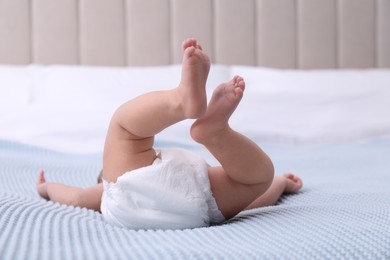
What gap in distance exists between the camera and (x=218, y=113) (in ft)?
2.59

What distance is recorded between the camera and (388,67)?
8.48ft

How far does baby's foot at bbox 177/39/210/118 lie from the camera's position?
0.75 metres

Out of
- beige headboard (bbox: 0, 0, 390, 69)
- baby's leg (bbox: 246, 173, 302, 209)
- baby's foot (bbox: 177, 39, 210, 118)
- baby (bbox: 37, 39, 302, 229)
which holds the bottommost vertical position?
baby's leg (bbox: 246, 173, 302, 209)

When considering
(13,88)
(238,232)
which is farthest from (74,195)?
(13,88)

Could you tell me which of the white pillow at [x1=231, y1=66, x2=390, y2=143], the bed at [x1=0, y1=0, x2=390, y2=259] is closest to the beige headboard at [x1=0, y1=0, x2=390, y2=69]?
the bed at [x1=0, y1=0, x2=390, y2=259]

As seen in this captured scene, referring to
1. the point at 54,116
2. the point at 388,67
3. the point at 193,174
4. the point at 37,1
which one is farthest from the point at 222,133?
the point at 388,67

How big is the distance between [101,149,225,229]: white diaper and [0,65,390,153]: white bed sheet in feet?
3.16

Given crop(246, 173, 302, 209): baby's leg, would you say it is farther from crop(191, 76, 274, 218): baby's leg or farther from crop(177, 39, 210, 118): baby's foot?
crop(177, 39, 210, 118): baby's foot

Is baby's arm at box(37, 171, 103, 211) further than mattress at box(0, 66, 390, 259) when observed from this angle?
Yes

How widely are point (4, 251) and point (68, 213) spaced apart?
294 mm

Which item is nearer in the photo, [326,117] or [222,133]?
[222,133]

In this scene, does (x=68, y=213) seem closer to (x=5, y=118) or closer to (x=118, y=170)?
(x=118, y=170)

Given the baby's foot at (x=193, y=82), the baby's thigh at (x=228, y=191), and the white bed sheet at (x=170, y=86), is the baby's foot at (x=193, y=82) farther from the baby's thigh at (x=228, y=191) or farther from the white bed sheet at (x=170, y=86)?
the white bed sheet at (x=170, y=86)

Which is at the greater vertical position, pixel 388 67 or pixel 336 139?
pixel 388 67
